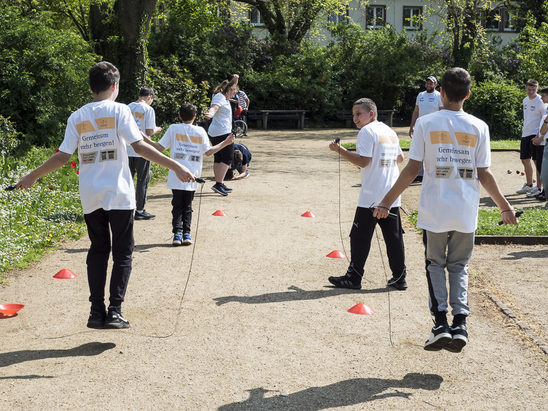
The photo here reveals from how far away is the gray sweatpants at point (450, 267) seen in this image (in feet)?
16.3

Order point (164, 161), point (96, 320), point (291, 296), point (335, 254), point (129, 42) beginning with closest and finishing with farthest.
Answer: point (164, 161), point (96, 320), point (291, 296), point (335, 254), point (129, 42)

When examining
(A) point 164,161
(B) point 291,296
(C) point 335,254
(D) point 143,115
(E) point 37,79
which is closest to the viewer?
(A) point 164,161

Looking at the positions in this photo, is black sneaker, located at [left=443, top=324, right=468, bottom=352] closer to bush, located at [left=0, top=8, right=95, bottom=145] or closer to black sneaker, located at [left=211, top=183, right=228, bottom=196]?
black sneaker, located at [left=211, top=183, right=228, bottom=196]

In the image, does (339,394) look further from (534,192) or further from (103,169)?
(534,192)

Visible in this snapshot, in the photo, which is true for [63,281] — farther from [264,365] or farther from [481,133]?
[481,133]

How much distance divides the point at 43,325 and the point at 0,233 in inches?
116

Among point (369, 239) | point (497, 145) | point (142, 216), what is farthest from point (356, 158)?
point (497, 145)

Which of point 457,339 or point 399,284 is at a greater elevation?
point 457,339

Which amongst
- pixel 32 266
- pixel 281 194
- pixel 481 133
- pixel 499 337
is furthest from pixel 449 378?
pixel 281 194

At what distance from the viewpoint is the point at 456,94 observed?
4.92 metres

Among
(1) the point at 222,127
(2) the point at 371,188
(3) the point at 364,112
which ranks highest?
(3) the point at 364,112

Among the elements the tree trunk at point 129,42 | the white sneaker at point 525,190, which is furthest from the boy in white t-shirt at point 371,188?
the tree trunk at point 129,42

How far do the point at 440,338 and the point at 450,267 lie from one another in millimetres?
559

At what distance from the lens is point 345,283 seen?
7.03 meters
